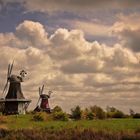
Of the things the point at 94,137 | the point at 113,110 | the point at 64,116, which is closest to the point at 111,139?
the point at 94,137

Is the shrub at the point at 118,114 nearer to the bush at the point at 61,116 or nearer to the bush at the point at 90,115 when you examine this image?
the bush at the point at 90,115

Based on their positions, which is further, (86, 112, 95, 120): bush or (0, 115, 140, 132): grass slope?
(86, 112, 95, 120): bush

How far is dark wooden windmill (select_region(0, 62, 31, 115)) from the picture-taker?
9575 cm

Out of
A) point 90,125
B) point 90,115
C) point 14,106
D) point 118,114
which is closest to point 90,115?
point 90,115

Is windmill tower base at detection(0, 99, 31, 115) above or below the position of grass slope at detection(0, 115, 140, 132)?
above

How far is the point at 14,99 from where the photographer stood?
97.1 meters

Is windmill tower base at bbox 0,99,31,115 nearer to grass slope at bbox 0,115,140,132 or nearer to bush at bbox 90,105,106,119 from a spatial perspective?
bush at bbox 90,105,106,119

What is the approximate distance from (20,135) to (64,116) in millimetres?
28016

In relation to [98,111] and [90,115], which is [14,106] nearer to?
[98,111]

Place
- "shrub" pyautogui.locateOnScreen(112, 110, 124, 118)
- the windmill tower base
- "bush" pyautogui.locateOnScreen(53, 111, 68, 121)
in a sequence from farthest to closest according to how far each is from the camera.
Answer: the windmill tower base → "shrub" pyautogui.locateOnScreen(112, 110, 124, 118) → "bush" pyautogui.locateOnScreen(53, 111, 68, 121)

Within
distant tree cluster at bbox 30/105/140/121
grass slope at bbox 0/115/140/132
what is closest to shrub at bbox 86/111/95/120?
distant tree cluster at bbox 30/105/140/121

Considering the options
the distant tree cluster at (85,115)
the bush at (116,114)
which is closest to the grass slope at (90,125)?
the distant tree cluster at (85,115)

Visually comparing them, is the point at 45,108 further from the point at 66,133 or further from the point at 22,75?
the point at 66,133

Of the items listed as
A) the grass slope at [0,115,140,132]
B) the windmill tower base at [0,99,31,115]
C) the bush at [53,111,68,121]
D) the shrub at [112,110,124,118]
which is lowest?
the grass slope at [0,115,140,132]
